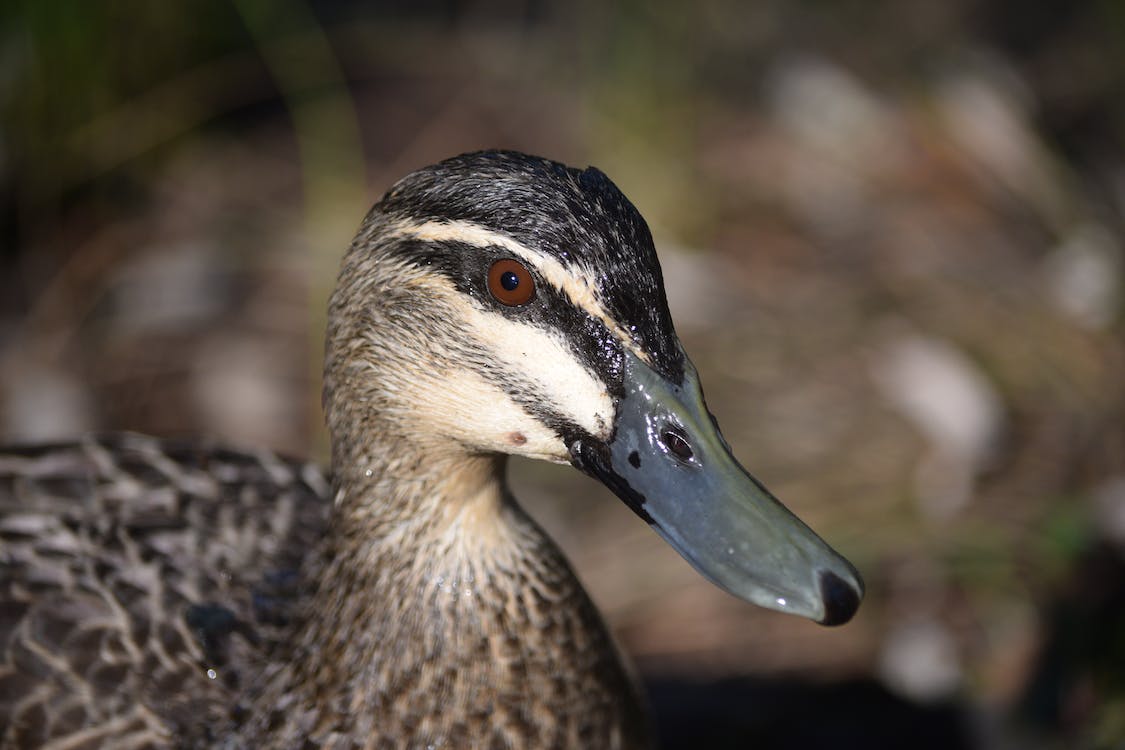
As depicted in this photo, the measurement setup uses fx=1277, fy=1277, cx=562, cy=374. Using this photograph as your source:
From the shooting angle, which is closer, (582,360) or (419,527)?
(582,360)

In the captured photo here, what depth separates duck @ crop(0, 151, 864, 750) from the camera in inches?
65.8

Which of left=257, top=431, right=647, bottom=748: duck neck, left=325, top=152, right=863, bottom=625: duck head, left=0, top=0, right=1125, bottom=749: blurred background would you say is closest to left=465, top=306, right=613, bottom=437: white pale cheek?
left=325, top=152, right=863, bottom=625: duck head

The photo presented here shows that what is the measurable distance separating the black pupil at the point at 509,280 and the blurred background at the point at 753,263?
1.55 meters

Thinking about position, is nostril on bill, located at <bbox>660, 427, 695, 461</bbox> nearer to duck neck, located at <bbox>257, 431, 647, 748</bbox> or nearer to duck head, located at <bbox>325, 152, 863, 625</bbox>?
duck head, located at <bbox>325, 152, 863, 625</bbox>

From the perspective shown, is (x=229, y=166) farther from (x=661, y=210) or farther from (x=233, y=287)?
(x=661, y=210)

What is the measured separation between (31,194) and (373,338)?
245 centimetres

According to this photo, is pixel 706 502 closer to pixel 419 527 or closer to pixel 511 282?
pixel 511 282

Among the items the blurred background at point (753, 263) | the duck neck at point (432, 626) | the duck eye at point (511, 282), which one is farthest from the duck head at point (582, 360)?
the blurred background at point (753, 263)

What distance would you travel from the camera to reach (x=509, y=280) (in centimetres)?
168

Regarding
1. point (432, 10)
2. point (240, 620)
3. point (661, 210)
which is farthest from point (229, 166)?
point (240, 620)

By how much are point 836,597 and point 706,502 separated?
0.20m

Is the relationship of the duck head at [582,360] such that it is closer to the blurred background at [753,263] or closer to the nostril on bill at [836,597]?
the nostril on bill at [836,597]

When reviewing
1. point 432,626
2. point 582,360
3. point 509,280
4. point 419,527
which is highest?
point 509,280

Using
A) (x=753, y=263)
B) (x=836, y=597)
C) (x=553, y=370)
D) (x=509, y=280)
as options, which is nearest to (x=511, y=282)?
(x=509, y=280)
